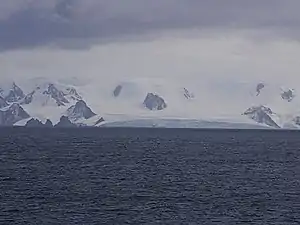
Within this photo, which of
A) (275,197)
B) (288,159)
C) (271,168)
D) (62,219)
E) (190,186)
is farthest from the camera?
(288,159)

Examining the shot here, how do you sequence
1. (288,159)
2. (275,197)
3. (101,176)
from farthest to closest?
(288,159) → (101,176) → (275,197)

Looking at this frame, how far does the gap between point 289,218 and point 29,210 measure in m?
21.2

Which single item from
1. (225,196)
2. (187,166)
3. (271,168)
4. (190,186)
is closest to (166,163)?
(187,166)

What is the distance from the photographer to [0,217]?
194 feet

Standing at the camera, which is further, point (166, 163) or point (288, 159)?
point (288, 159)

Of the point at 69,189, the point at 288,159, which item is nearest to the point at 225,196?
the point at 69,189

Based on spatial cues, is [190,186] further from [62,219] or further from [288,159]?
[288,159]

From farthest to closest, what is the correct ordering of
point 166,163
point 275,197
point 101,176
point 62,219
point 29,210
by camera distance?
1. point 166,163
2. point 101,176
3. point 275,197
4. point 29,210
5. point 62,219

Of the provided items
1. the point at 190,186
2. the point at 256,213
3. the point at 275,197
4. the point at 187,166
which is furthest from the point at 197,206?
the point at 187,166

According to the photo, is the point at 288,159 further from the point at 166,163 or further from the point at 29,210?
the point at 29,210

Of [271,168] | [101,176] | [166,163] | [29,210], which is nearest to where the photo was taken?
[29,210]

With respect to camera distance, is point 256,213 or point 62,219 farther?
point 256,213

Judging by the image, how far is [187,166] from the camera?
113000 mm

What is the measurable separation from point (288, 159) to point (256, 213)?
73791 millimetres
